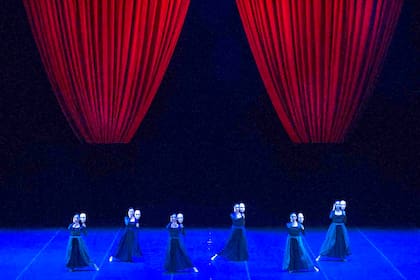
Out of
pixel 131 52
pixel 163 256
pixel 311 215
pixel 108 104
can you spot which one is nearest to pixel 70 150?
pixel 108 104

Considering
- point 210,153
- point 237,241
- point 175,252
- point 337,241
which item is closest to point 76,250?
point 175,252

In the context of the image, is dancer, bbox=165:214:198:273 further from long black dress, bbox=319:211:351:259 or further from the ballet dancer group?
long black dress, bbox=319:211:351:259

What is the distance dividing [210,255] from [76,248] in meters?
1.59

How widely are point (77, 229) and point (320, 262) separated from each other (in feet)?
8.79

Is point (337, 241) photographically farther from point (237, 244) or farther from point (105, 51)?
point (105, 51)

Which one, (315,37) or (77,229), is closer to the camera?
(77,229)

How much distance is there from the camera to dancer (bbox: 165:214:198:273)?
8047mm

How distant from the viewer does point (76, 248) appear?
8109 millimetres

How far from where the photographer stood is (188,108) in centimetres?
1016

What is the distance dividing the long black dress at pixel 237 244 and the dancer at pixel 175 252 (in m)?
0.64

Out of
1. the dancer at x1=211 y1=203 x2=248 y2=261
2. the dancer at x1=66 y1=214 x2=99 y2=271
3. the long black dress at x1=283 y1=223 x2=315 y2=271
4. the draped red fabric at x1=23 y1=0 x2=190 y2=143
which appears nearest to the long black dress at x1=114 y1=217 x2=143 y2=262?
the dancer at x1=66 y1=214 x2=99 y2=271

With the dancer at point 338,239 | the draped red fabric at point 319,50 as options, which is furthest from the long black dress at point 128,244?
the draped red fabric at point 319,50

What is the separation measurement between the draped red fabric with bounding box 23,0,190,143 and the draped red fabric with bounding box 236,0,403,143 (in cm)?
111

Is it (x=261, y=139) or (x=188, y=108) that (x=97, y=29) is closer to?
(x=188, y=108)
